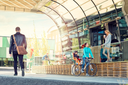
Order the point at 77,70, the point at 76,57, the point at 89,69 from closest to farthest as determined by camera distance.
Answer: the point at 89,69
the point at 77,70
the point at 76,57

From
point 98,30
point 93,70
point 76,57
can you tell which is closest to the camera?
point 93,70

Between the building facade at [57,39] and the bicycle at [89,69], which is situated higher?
the building facade at [57,39]

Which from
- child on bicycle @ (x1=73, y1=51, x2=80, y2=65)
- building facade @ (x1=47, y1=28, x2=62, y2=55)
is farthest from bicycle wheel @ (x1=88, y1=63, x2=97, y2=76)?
building facade @ (x1=47, y1=28, x2=62, y2=55)

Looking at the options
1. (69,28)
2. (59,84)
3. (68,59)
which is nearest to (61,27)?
(69,28)

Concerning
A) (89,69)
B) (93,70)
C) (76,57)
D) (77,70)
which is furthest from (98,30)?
(93,70)

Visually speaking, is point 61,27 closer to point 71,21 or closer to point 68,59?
point 71,21

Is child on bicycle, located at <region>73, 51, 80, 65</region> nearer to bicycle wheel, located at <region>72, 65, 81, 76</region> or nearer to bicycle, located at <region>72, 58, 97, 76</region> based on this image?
bicycle, located at <region>72, 58, 97, 76</region>

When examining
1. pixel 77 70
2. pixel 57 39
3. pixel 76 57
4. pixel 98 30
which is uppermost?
pixel 57 39

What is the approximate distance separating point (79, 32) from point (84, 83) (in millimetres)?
17591

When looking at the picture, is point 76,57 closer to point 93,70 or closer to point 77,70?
point 77,70

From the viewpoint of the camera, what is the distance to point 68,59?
14922 mm

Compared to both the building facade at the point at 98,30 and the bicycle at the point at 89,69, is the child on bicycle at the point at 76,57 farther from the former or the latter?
the bicycle at the point at 89,69

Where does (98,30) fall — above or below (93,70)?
above

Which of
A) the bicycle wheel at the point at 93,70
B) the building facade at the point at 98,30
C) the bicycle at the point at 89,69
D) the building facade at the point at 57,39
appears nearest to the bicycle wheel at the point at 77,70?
the bicycle at the point at 89,69
